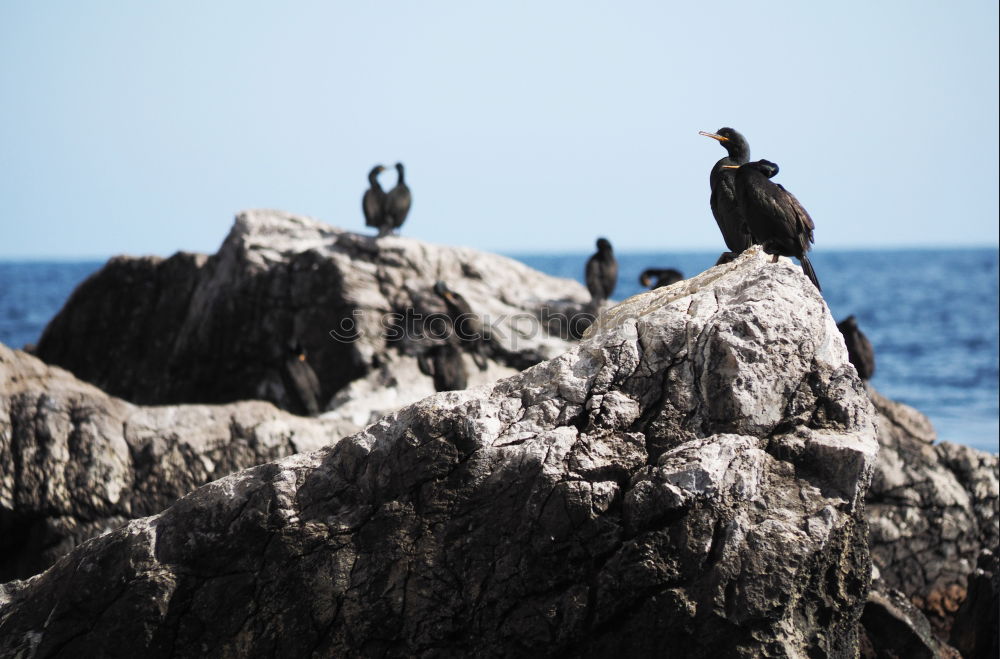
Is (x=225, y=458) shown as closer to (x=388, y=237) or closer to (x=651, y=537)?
(x=651, y=537)

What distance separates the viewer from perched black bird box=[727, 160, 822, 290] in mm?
6844

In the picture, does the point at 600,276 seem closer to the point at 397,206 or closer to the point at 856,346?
the point at 397,206

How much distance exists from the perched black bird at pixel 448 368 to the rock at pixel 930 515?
490 centimetres

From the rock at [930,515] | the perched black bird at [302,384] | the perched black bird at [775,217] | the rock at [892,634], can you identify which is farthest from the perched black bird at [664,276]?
the perched black bird at [775,217]

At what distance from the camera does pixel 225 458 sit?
33.0 feet

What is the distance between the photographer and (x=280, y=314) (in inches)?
591

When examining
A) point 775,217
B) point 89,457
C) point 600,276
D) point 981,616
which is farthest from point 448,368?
point 775,217

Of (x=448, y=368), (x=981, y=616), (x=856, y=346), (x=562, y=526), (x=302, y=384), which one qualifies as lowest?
(x=981, y=616)

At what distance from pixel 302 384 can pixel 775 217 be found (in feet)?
26.8

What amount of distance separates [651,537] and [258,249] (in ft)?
36.9

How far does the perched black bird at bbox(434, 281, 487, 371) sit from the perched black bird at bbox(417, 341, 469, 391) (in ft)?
2.66

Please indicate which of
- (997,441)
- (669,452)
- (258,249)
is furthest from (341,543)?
(997,441)

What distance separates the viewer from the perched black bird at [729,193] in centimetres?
787

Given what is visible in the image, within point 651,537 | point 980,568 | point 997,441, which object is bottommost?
point 997,441
